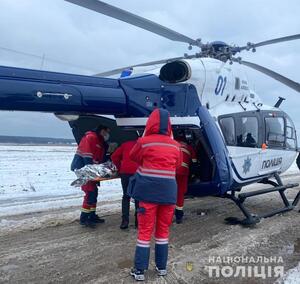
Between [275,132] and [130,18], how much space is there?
194 inches

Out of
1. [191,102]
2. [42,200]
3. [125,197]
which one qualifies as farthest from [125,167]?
[42,200]

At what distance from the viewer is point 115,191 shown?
12.1m

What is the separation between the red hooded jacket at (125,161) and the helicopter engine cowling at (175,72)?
1299 millimetres

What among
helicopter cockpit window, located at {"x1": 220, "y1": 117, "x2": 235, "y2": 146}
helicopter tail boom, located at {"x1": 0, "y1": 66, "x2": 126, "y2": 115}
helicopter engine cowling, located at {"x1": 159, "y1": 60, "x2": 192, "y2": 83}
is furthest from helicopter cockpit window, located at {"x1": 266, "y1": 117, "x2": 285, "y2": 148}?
helicopter tail boom, located at {"x1": 0, "y1": 66, "x2": 126, "y2": 115}

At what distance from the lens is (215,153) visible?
22.2 feet

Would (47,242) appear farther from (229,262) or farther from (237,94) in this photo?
(237,94)

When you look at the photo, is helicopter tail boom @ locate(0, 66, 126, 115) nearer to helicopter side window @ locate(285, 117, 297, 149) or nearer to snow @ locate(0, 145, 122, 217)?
snow @ locate(0, 145, 122, 217)

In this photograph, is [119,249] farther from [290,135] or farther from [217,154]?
[290,135]

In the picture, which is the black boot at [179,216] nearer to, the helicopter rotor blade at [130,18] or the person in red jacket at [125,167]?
the person in red jacket at [125,167]

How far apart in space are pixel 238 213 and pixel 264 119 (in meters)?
2.16

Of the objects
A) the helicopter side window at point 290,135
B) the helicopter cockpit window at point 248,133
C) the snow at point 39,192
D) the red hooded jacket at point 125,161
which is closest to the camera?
the red hooded jacket at point 125,161

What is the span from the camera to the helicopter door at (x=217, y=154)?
267 inches

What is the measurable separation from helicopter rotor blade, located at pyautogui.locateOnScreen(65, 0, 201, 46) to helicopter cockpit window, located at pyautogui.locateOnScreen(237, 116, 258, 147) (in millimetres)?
2075

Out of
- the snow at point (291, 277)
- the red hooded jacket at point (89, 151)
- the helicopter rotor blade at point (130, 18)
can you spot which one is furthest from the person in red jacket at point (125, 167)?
the snow at point (291, 277)
